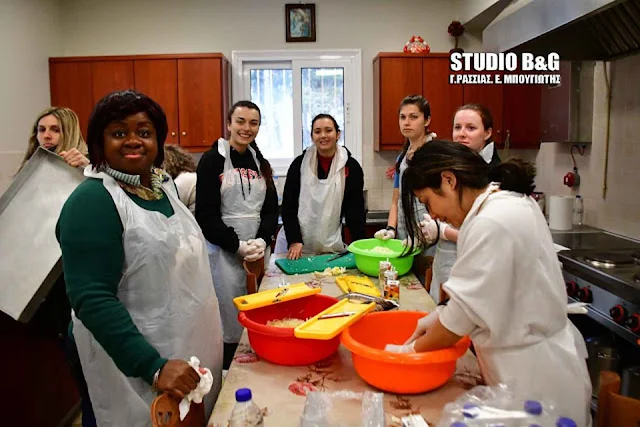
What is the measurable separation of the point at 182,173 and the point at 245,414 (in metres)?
1.99

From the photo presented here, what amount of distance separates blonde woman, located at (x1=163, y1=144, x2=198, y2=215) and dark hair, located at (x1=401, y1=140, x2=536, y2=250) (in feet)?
5.66

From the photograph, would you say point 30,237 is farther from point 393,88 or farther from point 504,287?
point 393,88

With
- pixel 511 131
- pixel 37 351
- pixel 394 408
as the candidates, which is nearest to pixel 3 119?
pixel 37 351

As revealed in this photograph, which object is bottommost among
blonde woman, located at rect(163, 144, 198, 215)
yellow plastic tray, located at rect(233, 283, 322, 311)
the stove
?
the stove

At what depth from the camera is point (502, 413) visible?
3.18ft

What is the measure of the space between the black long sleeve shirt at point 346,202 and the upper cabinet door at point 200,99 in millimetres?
1531

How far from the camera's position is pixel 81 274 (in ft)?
4.00

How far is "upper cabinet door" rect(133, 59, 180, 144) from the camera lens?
4207 millimetres

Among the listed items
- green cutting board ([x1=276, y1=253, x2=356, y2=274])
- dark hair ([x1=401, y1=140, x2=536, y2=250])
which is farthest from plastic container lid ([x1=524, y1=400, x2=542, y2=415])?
green cutting board ([x1=276, y1=253, x2=356, y2=274])

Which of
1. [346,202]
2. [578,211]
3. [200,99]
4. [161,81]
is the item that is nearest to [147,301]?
[346,202]

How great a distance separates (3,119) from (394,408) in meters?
3.54

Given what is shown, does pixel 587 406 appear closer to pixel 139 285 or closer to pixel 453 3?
pixel 139 285

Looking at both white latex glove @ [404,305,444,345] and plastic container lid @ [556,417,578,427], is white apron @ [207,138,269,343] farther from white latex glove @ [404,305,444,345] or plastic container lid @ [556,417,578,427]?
plastic container lid @ [556,417,578,427]

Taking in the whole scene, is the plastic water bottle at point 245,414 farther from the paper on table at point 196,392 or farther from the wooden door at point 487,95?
the wooden door at point 487,95
